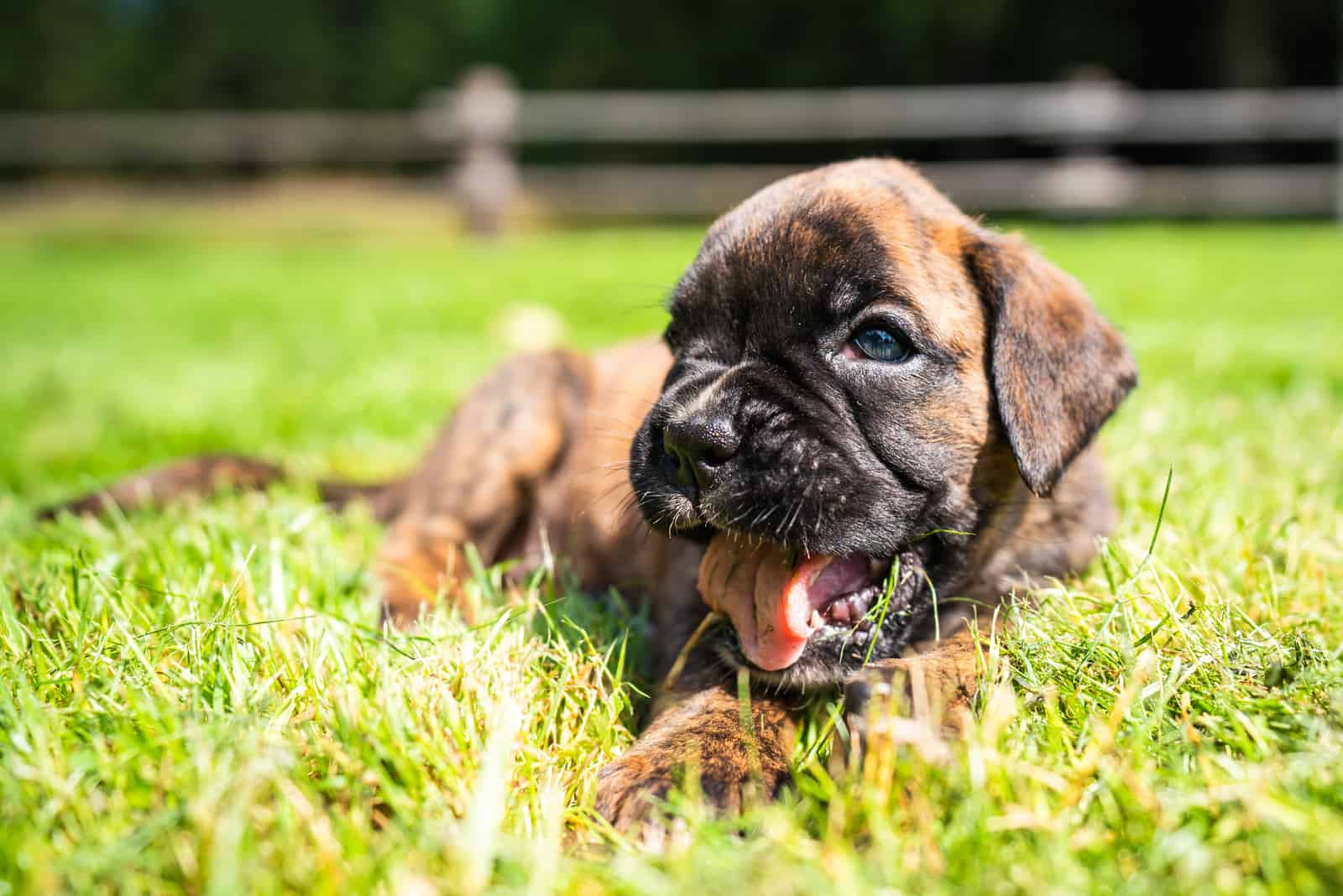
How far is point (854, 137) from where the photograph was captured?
1706 cm

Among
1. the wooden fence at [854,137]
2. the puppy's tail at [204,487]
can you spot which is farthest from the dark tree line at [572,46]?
the puppy's tail at [204,487]

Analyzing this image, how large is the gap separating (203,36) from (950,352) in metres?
38.9

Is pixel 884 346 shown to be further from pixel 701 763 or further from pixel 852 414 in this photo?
pixel 701 763

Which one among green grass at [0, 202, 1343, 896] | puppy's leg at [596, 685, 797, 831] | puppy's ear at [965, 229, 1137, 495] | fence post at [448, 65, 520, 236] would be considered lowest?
puppy's leg at [596, 685, 797, 831]

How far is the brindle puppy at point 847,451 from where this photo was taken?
2.28 meters

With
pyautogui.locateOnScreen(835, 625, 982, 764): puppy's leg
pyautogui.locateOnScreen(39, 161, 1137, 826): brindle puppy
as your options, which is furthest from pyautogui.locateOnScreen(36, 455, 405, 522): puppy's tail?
pyautogui.locateOnScreen(835, 625, 982, 764): puppy's leg

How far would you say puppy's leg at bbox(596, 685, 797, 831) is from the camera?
6.38 feet

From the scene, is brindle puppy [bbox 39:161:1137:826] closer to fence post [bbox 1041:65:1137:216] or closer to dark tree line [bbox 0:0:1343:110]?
fence post [bbox 1041:65:1137:216]

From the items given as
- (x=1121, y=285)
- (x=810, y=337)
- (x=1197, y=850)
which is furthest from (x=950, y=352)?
(x=1121, y=285)

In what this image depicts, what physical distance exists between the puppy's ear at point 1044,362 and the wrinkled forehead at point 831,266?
0.07m

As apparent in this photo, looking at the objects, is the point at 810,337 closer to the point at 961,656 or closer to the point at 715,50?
the point at 961,656

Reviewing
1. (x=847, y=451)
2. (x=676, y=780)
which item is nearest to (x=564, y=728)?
(x=676, y=780)

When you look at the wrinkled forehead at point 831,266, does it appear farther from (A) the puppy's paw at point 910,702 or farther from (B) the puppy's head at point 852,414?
(A) the puppy's paw at point 910,702

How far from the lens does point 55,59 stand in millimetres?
33938
